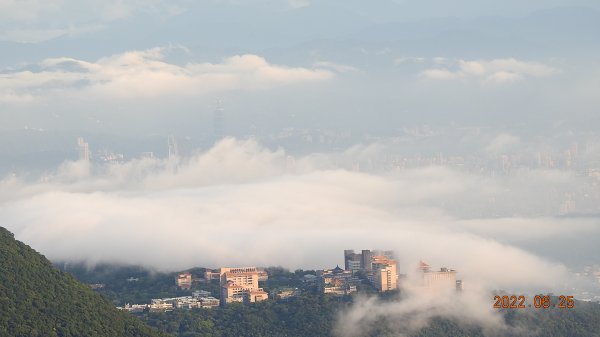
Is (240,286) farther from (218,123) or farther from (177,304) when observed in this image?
(218,123)

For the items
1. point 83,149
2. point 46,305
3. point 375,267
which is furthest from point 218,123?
point 46,305

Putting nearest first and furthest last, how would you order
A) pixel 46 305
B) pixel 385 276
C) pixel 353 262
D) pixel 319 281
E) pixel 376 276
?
pixel 46 305 < pixel 385 276 < pixel 376 276 < pixel 319 281 < pixel 353 262

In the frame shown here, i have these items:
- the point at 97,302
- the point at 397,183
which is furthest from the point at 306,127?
the point at 97,302

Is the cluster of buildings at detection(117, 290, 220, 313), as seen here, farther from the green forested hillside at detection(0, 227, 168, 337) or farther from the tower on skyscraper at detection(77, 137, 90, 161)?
the tower on skyscraper at detection(77, 137, 90, 161)

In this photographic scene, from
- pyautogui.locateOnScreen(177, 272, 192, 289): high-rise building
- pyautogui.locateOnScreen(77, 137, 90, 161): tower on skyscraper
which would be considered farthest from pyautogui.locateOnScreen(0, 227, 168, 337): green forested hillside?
pyautogui.locateOnScreen(77, 137, 90, 161): tower on skyscraper

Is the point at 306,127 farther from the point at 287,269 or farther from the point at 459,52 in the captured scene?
the point at 287,269

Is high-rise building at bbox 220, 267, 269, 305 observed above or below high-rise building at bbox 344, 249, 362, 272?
below

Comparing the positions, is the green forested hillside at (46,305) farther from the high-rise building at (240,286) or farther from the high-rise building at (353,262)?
the high-rise building at (353,262)
